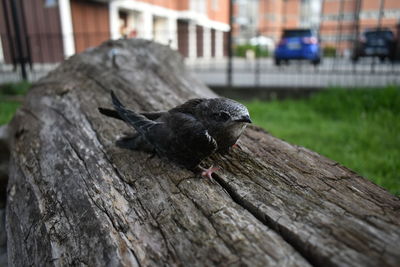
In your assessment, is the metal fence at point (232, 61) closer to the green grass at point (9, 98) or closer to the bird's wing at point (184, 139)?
the green grass at point (9, 98)

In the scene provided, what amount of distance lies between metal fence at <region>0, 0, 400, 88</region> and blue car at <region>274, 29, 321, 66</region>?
0.36 meters

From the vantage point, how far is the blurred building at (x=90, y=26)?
8102 millimetres

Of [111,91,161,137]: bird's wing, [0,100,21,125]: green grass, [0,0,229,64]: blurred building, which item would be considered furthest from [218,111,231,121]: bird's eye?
[0,0,229,64]: blurred building

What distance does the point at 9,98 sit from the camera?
638cm

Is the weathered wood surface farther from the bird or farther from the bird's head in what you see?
the bird's head

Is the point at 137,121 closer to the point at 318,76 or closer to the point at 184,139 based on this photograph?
the point at 184,139

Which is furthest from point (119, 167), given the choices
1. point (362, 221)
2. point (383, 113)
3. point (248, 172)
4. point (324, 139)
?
point (383, 113)

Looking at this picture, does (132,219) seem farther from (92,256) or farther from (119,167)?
(119,167)

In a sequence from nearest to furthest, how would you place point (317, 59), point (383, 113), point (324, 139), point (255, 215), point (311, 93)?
1. point (255, 215)
2. point (324, 139)
3. point (383, 113)
4. point (311, 93)
5. point (317, 59)

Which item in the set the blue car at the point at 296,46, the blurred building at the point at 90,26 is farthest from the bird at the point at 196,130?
the blue car at the point at 296,46

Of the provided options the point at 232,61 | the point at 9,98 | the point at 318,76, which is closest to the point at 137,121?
the point at 9,98

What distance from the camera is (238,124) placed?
5.78 feet

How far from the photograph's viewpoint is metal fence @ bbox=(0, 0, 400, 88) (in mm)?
7176

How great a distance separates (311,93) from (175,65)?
3.81m
